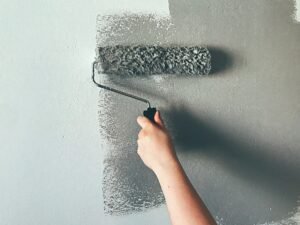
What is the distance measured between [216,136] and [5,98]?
57cm

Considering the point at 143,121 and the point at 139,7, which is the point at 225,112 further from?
the point at 139,7

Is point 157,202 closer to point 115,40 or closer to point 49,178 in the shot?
point 49,178

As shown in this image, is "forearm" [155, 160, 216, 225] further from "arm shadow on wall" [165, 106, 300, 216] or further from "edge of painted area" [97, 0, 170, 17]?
"edge of painted area" [97, 0, 170, 17]

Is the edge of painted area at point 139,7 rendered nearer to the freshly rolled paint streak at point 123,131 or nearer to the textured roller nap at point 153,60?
the freshly rolled paint streak at point 123,131

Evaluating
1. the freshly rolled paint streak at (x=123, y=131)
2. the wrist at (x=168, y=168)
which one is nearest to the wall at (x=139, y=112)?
the freshly rolled paint streak at (x=123, y=131)

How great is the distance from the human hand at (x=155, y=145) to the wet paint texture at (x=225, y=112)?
0.19ft

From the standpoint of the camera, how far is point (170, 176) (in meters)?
0.86

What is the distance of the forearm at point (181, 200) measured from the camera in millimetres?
812

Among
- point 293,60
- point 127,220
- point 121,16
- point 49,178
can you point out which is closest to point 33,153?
point 49,178

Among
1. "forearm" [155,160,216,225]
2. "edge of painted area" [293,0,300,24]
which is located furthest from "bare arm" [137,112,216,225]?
"edge of painted area" [293,0,300,24]

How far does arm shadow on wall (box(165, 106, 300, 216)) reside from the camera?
103 centimetres

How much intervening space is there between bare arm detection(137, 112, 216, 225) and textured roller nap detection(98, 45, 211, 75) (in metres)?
0.12

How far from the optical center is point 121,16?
3.15ft

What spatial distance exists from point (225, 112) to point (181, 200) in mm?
340
